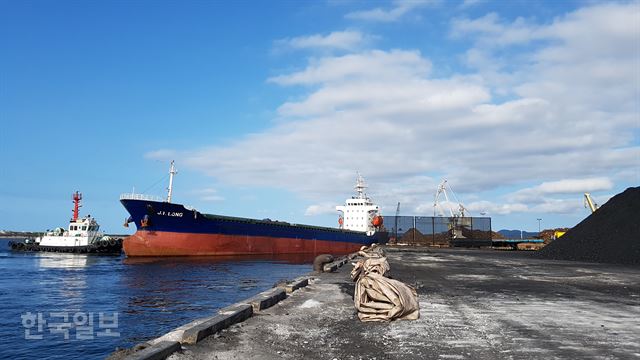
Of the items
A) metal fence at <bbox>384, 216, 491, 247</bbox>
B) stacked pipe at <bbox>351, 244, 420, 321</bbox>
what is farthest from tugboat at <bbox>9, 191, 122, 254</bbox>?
stacked pipe at <bbox>351, 244, 420, 321</bbox>

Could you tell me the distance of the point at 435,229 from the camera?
Result: 269ft

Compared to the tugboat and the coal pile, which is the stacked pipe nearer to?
the coal pile

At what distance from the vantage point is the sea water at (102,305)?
10812mm

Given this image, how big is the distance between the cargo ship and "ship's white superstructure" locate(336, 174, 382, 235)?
10170mm

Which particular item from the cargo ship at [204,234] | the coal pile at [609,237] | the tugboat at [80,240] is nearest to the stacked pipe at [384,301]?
the coal pile at [609,237]

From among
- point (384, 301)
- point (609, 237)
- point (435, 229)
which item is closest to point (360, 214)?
point (435, 229)

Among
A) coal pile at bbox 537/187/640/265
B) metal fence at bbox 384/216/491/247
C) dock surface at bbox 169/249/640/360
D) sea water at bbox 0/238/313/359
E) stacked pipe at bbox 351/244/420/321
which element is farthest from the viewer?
metal fence at bbox 384/216/491/247

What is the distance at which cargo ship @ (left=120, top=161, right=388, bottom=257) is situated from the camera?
39688 millimetres

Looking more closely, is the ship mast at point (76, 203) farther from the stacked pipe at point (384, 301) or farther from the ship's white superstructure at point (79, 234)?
the stacked pipe at point (384, 301)

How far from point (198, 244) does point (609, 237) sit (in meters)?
34.8

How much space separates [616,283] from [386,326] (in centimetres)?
1356

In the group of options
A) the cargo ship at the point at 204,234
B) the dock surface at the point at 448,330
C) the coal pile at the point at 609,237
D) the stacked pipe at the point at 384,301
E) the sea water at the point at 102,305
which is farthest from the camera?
the cargo ship at the point at 204,234

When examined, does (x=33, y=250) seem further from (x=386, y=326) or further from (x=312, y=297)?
(x=386, y=326)

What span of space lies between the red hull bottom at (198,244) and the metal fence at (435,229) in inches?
1299
